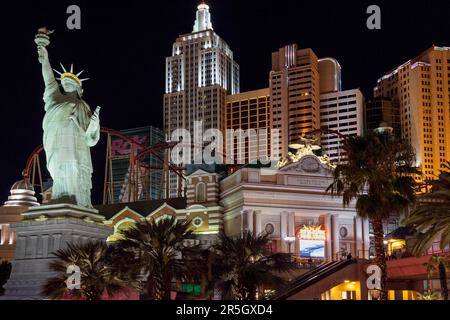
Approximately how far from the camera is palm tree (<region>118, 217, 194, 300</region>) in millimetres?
35281

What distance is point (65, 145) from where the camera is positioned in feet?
184

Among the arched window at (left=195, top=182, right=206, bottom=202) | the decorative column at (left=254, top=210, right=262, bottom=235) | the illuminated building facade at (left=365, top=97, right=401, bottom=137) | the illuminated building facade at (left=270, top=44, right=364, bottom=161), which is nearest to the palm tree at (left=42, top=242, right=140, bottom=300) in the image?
the decorative column at (left=254, top=210, right=262, bottom=235)

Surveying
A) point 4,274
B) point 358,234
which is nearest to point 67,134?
point 4,274

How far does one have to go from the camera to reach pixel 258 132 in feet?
535

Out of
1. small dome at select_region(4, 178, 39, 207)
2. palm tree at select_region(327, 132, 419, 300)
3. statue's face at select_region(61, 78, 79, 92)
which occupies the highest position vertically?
statue's face at select_region(61, 78, 79, 92)

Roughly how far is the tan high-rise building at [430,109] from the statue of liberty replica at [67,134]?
10637 cm

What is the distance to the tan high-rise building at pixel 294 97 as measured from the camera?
153875 mm

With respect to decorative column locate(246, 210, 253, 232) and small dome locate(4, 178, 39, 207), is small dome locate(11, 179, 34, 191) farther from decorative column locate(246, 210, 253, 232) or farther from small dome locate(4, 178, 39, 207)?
decorative column locate(246, 210, 253, 232)

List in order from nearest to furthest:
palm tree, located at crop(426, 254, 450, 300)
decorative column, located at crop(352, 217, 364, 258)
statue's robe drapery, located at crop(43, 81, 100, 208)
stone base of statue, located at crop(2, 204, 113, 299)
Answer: palm tree, located at crop(426, 254, 450, 300), stone base of statue, located at crop(2, 204, 113, 299), statue's robe drapery, located at crop(43, 81, 100, 208), decorative column, located at crop(352, 217, 364, 258)

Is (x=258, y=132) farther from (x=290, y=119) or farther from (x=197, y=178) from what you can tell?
(x=197, y=178)

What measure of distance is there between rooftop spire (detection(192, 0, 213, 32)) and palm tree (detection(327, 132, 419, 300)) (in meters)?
135

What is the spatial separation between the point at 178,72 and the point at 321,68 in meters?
34.4

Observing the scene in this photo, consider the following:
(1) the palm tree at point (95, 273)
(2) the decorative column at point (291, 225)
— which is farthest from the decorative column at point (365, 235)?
(1) the palm tree at point (95, 273)
